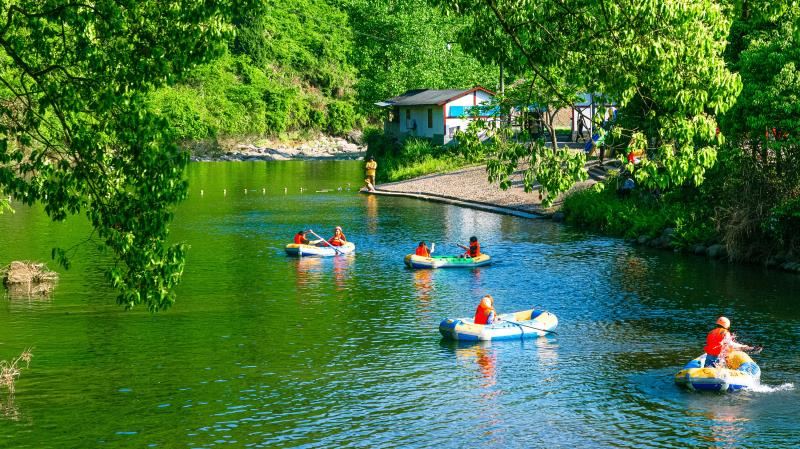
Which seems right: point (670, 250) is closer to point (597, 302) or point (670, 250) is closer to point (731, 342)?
point (597, 302)

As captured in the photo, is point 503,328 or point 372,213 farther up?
point 372,213

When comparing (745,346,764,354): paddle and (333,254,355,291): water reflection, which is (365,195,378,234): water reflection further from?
(745,346,764,354): paddle

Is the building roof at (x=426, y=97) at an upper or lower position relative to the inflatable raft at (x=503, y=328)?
upper

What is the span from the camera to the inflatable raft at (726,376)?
23172mm

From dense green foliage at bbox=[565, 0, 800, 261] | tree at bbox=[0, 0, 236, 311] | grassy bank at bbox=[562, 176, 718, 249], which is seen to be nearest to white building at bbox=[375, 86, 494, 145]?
grassy bank at bbox=[562, 176, 718, 249]

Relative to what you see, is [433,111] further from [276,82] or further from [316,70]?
[316,70]

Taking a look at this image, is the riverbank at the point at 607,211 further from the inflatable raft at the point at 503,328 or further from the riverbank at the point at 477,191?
the inflatable raft at the point at 503,328

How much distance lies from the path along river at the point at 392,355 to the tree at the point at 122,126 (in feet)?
18.5

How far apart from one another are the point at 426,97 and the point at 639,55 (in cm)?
7480

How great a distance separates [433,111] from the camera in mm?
89250

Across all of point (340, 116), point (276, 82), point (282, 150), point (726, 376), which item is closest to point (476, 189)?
point (726, 376)

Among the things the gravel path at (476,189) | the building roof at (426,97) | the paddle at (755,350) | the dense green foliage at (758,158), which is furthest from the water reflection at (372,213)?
the paddle at (755,350)

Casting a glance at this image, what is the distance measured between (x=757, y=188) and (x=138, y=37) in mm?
28040

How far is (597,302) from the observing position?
110ft
